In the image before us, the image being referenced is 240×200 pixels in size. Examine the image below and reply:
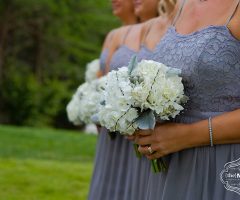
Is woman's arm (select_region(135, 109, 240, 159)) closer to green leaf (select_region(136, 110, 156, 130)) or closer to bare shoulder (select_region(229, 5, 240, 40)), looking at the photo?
green leaf (select_region(136, 110, 156, 130))

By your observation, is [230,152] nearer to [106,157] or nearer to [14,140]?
[106,157]

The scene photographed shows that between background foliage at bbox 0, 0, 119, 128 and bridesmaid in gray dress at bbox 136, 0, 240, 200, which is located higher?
background foliage at bbox 0, 0, 119, 128

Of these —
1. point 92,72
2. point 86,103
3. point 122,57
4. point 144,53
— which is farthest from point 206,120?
point 92,72

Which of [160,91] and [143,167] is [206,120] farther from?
[143,167]

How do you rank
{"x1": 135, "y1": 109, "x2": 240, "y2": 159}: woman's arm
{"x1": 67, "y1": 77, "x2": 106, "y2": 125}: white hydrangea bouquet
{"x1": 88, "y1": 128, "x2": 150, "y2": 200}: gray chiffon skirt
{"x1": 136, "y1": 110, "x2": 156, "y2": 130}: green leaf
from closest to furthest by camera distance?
{"x1": 135, "y1": 109, "x2": 240, "y2": 159}: woman's arm → {"x1": 136, "y1": 110, "x2": 156, "y2": 130}: green leaf → {"x1": 88, "y1": 128, "x2": 150, "y2": 200}: gray chiffon skirt → {"x1": 67, "y1": 77, "x2": 106, "y2": 125}: white hydrangea bouquet

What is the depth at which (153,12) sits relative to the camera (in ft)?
15.9

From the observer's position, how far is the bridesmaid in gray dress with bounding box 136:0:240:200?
92.5 inches

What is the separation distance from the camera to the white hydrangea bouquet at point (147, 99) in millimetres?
2473

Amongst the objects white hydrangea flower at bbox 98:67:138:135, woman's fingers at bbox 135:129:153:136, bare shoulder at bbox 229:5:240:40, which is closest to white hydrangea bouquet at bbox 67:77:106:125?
white hydrangea flower at bbox 98:67:138:135

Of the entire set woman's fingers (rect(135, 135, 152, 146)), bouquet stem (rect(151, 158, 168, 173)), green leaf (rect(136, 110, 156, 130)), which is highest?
green leaf (rect(136, 110, 156, 130))

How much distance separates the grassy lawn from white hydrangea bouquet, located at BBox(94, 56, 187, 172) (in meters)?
4.54

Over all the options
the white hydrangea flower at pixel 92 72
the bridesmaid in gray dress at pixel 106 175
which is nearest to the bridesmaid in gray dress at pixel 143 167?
the bridesmaid in gray dress at pixel 106 175

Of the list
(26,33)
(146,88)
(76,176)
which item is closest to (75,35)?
(26,33)

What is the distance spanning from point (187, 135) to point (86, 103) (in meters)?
2.75
